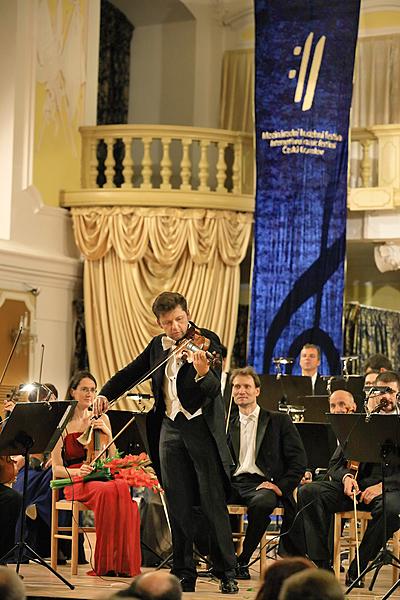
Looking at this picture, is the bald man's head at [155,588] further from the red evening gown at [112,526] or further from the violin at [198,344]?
the red evening gown at [112,526]

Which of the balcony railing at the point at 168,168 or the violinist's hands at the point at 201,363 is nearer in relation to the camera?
the violinist's hands at the point at 201,363

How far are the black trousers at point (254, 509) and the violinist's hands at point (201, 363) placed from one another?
1277mm

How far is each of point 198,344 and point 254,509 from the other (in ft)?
4.79

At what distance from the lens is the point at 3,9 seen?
40.0 ft

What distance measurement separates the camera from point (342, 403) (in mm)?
7547

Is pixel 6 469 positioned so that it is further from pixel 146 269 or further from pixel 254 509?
pixel 146 269

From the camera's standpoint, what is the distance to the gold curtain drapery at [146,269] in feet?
41.1

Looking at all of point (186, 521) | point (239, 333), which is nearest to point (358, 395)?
point (186, 521)

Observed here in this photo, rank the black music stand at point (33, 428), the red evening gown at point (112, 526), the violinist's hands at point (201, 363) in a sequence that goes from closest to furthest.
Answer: the violinist's hands at point (201, 363) → the black music stand at point (33, 428) → the red evening gown at point (112, 526)

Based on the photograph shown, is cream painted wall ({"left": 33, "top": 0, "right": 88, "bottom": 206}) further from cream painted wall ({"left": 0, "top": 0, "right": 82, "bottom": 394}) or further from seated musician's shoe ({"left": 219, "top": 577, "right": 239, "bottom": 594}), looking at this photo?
seated musician's shoe ({"left": 219, "top": 577, "right": 239, "bottom": 594})

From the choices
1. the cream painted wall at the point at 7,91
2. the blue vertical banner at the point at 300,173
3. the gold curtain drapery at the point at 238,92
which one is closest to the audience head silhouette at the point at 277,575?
the blue vertical banner at the point at 300,173

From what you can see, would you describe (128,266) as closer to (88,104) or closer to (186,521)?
(88,104)

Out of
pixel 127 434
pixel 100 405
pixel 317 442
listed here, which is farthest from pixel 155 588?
pixel 127 434

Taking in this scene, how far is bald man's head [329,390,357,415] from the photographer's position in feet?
24.7
